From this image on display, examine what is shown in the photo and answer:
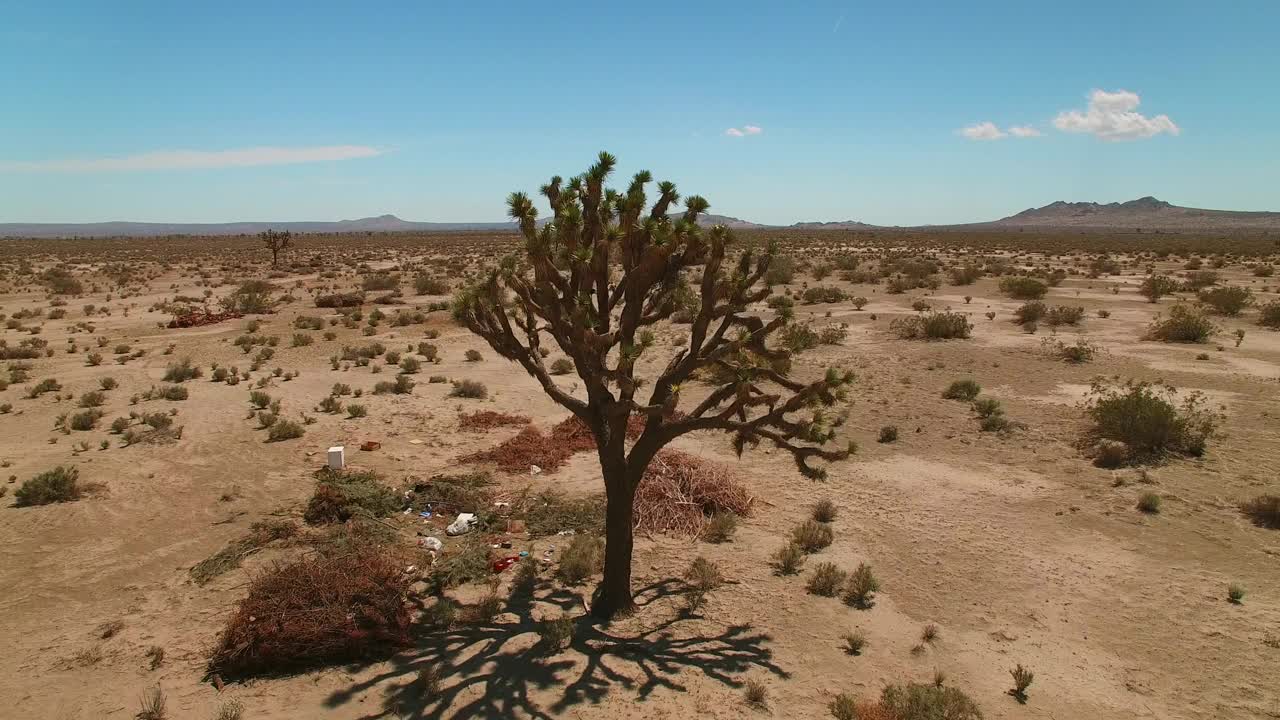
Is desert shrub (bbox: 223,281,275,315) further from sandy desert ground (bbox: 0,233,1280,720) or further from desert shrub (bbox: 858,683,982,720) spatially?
desert shrub (bbox: 858,683,982,720)

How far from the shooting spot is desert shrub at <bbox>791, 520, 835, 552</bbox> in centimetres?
902

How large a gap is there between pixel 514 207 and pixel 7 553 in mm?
7663

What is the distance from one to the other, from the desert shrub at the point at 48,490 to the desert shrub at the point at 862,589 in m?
10.7

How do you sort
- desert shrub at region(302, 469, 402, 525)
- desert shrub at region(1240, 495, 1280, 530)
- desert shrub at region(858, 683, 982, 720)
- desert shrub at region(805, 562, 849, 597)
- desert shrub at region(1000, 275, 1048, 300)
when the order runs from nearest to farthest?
desert shrub at region(858, 683, 982, 720) < desert shrub at region(805, 562, 849, 597) < desert shrub at region(1240, 495, 1280, 530) < desert shrub at region(302, 469, 402, 525) < desert shrub at region(1000, 275, 1048, 300)

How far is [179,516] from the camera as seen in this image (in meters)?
9.69

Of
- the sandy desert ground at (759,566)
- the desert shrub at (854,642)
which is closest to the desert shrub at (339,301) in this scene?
the sandy desert ground at (759,566)

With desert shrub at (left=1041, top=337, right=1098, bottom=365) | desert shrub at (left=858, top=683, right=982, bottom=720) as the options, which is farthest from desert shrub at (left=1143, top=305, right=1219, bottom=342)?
desert shrub at (left=858, top=683, right=982, bottom=720)

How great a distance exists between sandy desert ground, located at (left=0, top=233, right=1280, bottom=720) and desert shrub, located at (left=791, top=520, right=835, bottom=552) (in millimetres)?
147

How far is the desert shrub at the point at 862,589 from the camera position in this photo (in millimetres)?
7746

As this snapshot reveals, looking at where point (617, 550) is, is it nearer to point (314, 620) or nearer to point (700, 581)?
point (700, 581)

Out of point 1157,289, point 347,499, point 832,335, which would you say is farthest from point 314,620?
point 1157,289

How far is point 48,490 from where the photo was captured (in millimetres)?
9883

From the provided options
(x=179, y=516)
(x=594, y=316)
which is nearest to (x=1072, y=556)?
(x=594, y=316)

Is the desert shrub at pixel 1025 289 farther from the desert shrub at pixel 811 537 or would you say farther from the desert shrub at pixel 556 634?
the desert shrub at pixel 556 634
